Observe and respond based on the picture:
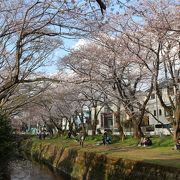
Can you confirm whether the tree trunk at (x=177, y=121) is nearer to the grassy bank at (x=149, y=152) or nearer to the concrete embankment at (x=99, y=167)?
the grassy bank at (x=149, y=152)

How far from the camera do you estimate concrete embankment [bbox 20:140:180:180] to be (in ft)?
44.5

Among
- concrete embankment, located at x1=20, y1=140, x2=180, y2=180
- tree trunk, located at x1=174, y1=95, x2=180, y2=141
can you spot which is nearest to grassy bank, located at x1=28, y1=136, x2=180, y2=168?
concrete embankment, located at x1=20, y1=140, x2=180, y2=180

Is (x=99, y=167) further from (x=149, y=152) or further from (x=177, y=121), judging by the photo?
(x=177, y=121)

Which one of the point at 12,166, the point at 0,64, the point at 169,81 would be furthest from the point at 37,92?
the point at 12,166

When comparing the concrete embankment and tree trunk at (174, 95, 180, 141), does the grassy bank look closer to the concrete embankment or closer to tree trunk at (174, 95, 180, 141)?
the concrete embankment

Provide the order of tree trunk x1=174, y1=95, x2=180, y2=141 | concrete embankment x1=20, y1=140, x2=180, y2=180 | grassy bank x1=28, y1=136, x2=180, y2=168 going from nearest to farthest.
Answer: concrete embankment x1=20, y1=140, x2=180, y2=180 < grassy bank x1=28, y1=136, x2=180, y2=168 < tree trunk x1=174, y1=95, x2=180, y2=141

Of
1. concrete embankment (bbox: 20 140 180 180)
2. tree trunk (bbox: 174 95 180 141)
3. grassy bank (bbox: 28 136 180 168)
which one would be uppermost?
tree trunk (bbox: 174 95 180 141)

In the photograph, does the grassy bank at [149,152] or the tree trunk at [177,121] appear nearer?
the grassy bank at [149,152]

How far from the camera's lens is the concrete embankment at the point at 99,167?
13.6m

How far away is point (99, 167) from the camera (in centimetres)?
1927

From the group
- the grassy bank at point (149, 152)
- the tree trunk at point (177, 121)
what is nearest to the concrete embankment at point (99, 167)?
the grassy bank at point (149, 152)

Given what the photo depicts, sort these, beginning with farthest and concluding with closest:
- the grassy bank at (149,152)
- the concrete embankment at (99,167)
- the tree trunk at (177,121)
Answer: the tree trunk at (177,121)
the grassy bank at (149,152)
the concrete embankment at (99,167)

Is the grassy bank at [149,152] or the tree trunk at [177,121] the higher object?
the tree trunk at [177,121]

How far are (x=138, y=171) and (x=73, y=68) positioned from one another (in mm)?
13479
